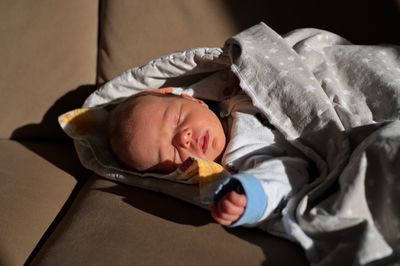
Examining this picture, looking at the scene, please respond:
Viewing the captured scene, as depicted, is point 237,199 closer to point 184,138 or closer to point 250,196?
point 250,196

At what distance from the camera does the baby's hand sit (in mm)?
923

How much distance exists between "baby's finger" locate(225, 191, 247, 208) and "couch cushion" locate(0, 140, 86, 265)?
0.48 metres

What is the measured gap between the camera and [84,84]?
1505 mm

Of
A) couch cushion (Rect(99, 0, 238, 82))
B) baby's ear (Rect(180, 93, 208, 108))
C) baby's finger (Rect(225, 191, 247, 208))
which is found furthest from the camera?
couch cushion (Rect(99, 0, 238, 82))

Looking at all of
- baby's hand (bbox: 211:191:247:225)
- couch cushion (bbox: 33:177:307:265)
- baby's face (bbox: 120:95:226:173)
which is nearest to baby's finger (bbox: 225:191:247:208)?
baby's hand (bbox: 211:191:247:225)

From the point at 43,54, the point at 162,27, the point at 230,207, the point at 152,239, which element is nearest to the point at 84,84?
the point at 43,54

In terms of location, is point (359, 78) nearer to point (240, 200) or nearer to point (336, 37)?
point (336, 37)

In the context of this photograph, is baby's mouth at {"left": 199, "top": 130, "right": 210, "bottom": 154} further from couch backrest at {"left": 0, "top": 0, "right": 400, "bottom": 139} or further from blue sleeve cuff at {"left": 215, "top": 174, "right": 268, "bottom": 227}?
couch backrest at {"left": 0, "top": 0, "right": 400, "bottom": 139}

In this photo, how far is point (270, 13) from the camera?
1.39 meters

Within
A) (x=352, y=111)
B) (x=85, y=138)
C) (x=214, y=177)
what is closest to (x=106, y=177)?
(x=85, y=138)

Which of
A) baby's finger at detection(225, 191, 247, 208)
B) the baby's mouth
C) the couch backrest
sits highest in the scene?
the couch backrest

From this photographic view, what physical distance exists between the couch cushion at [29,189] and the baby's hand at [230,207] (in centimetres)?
45

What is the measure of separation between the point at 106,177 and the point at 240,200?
48cm

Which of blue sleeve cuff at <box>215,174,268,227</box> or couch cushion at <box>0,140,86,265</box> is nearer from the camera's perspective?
blue sleeve cuff at <box>215,174,268,227</box>
